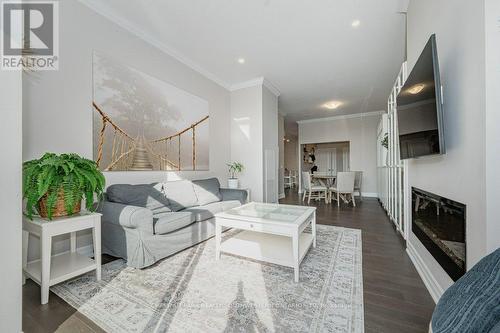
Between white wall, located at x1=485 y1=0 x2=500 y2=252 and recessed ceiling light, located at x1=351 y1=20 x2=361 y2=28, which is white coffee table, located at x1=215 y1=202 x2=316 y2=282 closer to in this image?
white wall, located at x1=485 y1=0 x2=500 y2=252

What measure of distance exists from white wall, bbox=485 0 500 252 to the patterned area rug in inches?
37.0

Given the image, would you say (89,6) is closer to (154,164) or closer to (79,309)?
(154,164)

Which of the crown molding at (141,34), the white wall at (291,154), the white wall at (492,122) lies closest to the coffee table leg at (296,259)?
the white wall at (492,122)

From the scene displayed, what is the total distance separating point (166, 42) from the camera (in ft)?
10.6

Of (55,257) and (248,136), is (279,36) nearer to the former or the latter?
(248,136)

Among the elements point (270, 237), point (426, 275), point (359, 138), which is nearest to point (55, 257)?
point (270, 237)

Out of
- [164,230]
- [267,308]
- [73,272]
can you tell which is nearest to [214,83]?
[164,230]

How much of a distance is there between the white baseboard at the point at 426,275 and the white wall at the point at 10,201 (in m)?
2.73

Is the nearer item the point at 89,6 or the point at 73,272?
the point at 73,272

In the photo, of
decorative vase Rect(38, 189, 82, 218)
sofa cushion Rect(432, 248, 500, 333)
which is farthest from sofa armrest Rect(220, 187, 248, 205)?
sofa cushion Rect(432, 248, 500, 333)

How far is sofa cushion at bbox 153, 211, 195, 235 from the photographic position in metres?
2.17

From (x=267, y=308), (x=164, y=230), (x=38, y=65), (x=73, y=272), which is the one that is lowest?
(x=267, y=308)

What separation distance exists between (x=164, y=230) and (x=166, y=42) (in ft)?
9.52

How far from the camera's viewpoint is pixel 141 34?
9.75 feet
